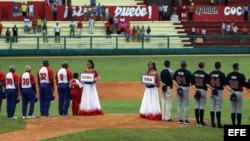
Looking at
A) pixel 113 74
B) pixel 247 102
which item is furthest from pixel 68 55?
pixel 247 102

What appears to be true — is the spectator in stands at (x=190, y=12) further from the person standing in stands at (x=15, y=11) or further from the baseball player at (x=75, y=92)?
the baseball player at (x=75, y=92)

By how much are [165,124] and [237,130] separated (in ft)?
23.1

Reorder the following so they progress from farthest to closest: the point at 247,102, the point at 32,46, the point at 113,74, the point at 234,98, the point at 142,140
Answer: the point at 32,46
the point at 113,74
the point at 247,102
the point at 234,98
the point at 142,140

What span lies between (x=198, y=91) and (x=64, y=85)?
15.0 feet

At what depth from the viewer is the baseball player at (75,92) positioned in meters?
21.1

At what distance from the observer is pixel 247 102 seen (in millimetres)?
27281

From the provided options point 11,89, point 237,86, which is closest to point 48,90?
point 11,89

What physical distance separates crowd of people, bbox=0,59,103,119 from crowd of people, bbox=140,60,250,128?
1.76 m

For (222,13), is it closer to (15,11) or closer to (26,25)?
(26,25)

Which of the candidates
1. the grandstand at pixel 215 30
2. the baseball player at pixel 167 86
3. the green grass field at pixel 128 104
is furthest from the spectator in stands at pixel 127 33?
the baseball player at pixel 167 86

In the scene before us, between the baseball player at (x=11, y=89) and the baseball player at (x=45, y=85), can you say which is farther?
the baseball player at (x=45, y=85)

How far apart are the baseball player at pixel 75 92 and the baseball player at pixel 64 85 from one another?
17 cm

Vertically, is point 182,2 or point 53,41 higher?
point 182,2

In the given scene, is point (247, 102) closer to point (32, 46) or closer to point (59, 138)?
point (59, 138)
